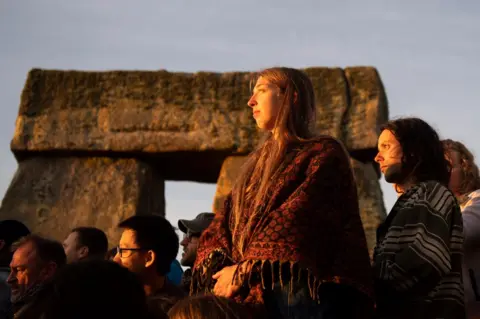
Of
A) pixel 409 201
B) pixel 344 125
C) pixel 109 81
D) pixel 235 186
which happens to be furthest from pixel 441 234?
pixel 109 81

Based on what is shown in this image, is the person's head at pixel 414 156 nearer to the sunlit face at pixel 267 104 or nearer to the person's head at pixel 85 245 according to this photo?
the sunlit face at pixel 267 104

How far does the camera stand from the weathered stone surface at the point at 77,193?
7.72 metres

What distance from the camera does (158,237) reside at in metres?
3.61

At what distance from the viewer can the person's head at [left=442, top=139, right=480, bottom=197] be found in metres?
3.72

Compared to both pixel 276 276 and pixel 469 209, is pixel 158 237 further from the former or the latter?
pixel 469 209

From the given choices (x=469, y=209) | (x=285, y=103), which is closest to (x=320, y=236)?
(x=285, y=103)

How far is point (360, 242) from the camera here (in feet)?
8.94

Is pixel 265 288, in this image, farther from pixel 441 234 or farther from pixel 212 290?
pixel 441 234

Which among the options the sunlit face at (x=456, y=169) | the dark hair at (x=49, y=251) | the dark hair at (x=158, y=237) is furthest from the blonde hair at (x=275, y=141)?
the dark hair at (x=49, y=251)

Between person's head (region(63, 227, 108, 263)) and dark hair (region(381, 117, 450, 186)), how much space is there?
74.6 inches

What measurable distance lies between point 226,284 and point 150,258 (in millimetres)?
928

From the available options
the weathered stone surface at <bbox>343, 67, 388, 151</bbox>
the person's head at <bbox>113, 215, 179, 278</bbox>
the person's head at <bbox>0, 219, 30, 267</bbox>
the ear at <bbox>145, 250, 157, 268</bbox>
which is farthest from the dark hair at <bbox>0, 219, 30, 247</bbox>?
the weathered stone surface at <bbox>343, 67, 388, 151</bbox>

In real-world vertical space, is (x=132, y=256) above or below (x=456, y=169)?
below

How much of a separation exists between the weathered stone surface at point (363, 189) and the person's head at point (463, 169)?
3.66 m
